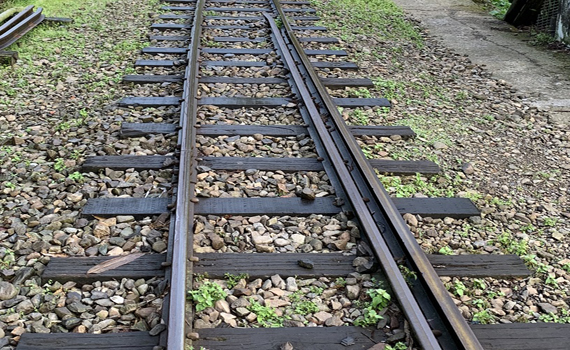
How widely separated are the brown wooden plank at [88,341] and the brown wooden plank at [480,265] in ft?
5.36

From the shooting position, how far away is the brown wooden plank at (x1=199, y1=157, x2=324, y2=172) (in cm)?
423

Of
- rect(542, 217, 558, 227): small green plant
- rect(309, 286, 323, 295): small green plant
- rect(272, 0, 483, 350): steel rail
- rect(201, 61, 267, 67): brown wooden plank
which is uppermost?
rect(201, 61, 267, 67): brown wooden plank

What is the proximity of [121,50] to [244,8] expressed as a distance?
9.24 feet

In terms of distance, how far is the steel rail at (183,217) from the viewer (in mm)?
2529

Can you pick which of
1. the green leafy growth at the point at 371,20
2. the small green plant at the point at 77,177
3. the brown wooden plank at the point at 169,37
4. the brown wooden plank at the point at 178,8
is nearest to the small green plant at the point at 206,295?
the small green plant at the point at 77,177

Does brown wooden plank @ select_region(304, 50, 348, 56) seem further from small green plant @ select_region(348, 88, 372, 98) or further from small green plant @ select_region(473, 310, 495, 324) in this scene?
small green plant @ select_region(473, 310, 495, 324)

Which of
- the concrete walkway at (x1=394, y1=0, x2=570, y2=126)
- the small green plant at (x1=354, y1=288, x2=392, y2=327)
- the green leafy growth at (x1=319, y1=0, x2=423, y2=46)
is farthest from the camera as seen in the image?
the green leafy growth at (x1=319, y1=0, x2=423, y2=46)

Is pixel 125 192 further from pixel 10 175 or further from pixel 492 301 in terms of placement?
pixel 492 301

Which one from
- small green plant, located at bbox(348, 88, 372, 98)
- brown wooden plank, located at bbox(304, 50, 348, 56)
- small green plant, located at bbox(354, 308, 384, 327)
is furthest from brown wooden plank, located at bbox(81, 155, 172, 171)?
brown wooden plank, located at bbox(304, 50, 348, 56)

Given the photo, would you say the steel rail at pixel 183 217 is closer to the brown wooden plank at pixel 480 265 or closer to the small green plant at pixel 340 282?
the small green plant at pixel 340 282

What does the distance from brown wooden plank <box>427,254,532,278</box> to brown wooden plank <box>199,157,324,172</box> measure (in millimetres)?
1311

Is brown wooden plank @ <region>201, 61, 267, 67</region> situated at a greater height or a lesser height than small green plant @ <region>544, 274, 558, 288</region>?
greater

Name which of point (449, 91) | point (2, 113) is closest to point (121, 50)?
point (2, 113)

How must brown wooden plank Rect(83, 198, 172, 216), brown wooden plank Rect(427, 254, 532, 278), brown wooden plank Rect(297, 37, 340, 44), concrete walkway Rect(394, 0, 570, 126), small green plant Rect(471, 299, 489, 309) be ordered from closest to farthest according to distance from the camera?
small green plant Rect(471, 299, 489, 309) < brown wooden plank Rect(427, 254, 532, 278) < brown wooden plank Rect(83, 198, 172, 216) < concrete walkway Rect(394, 0, 570, 126) < brown wooden plank Rect(297, 37, 340, 44)
